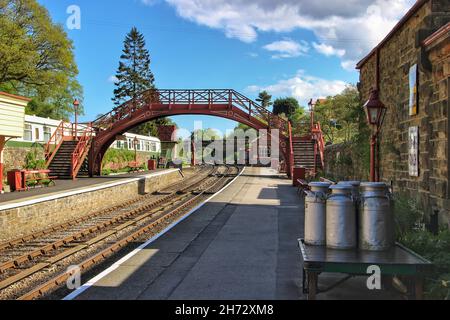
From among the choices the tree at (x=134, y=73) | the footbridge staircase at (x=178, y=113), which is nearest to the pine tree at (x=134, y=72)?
the tree at (x=134, y=73)

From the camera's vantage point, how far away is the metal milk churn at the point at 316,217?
5.16 m

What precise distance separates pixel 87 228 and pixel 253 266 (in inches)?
320

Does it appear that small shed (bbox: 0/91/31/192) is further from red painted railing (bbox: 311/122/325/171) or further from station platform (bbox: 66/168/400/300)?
red painted railing (bbox: 311/122/325/171)

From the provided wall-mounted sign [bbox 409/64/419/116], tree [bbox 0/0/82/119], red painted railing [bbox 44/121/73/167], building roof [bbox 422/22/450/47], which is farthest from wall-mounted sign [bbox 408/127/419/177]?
tree [bbox 0/0/82/119]

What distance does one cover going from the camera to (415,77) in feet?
25.2

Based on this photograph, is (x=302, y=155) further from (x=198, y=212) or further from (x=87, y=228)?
(x=87, y=228)

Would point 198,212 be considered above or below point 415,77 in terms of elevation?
below

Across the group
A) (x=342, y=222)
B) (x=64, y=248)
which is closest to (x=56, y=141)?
(x=64, y=248)

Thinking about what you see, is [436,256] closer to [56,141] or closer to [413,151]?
[413,151]

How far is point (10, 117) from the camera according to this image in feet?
57.8

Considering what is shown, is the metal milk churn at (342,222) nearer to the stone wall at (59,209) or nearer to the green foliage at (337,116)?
the stone wall at (59,209)

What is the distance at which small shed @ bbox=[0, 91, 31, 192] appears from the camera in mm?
17125
